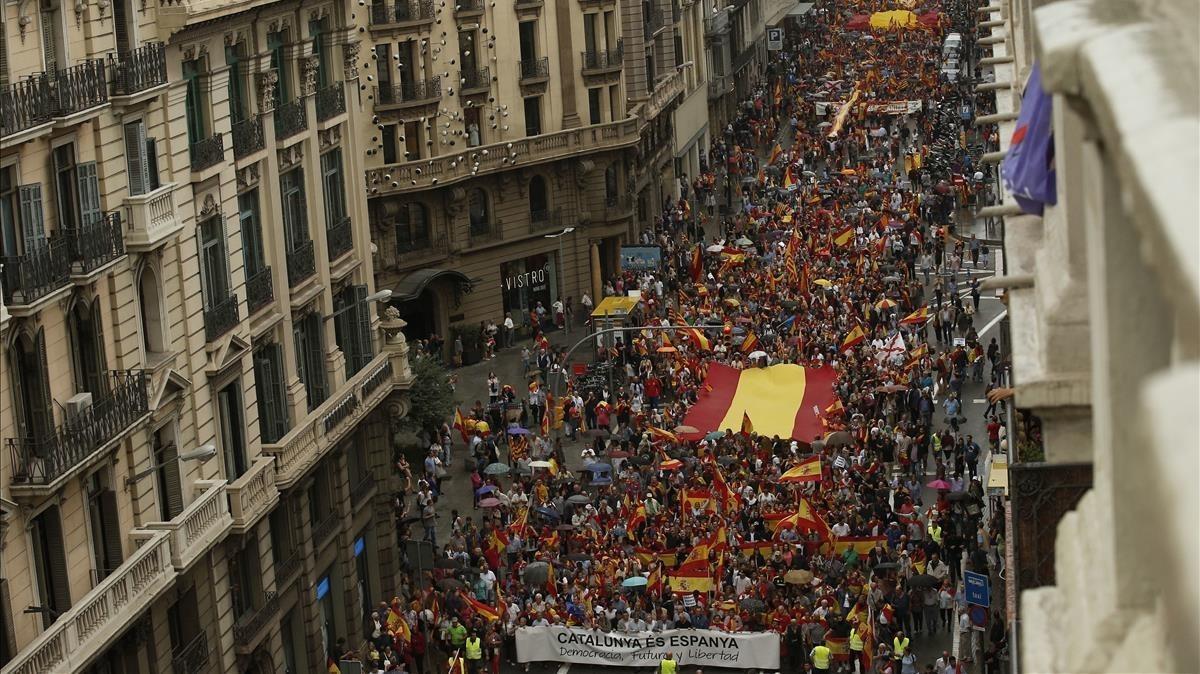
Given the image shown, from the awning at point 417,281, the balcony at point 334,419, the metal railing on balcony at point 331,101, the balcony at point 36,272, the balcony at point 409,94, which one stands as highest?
the metal railing on balcony at point 331,101

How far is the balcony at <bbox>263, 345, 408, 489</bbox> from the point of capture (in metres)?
47.4

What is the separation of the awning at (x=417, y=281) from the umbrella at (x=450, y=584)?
25.8m

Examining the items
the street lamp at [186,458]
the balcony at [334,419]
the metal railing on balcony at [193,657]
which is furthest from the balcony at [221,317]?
the metal railing on balcony at [193,657]

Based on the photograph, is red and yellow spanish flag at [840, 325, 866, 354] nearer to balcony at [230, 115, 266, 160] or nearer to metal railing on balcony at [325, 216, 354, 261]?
metal railing on balcony at [325, 216, 354, 261]

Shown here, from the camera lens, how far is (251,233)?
156 feet

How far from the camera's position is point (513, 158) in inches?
3280

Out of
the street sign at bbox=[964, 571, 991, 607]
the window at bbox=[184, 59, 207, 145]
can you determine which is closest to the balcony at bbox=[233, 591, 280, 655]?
the window at bbox=[184, 59, 207, 145]

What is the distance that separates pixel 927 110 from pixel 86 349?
9170 cm

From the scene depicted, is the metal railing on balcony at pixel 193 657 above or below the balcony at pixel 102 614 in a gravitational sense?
below

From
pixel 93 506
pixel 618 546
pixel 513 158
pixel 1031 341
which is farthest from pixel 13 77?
pixel 513 158

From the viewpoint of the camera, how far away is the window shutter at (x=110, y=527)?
3909 cm

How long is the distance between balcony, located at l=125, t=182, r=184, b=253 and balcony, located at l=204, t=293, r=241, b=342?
341 cm

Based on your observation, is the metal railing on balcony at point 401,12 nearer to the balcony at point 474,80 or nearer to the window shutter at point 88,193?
the balcony at point 474,80

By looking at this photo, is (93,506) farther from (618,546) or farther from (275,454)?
(618,546)
